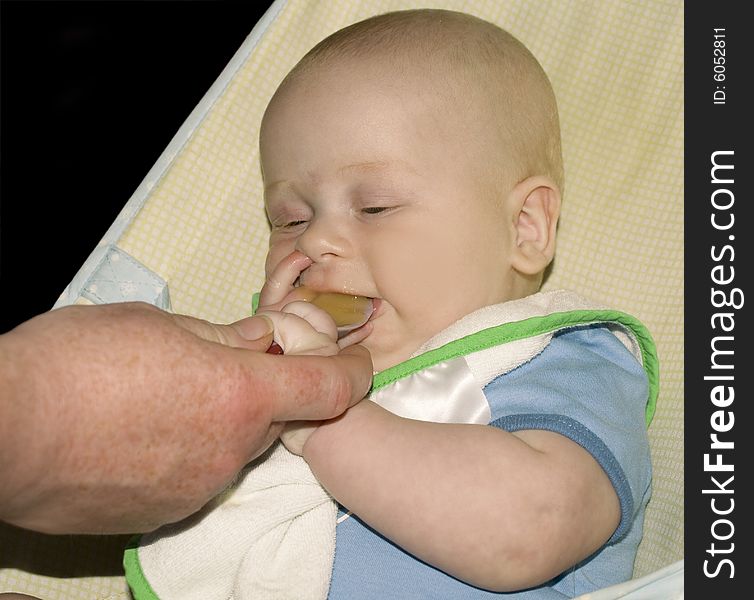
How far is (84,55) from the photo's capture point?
8.13 ft

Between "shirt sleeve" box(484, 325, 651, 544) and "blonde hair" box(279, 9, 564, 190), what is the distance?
0.24m

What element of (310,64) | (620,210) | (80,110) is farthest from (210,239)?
(80,110)

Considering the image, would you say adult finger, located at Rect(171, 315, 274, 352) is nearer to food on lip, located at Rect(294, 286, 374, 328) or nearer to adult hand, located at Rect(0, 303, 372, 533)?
adult hand, located at Rect(0, 303, 372, 533)

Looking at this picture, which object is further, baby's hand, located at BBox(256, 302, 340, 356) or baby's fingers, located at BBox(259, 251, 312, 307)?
baby's fingers, located at BBox(259, 251, 312, 307)

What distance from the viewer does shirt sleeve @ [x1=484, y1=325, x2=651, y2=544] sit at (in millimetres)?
1080

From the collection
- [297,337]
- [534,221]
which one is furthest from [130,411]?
[534,221]

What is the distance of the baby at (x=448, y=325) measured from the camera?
1020 millimetres

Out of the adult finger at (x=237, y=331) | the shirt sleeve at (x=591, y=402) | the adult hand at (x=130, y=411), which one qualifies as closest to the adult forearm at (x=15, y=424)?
the adult hand at (x=130, y=411)

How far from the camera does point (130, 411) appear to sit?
0.81 m

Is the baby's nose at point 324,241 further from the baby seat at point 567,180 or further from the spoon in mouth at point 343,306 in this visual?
the baby seat at point 567,180

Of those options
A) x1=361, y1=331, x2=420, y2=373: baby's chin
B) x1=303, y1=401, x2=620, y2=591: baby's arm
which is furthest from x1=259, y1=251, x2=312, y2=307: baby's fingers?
x1=303, y1=401, x2=620, y2=591: baby's arm

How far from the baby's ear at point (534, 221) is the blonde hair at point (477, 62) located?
0.07 feet
